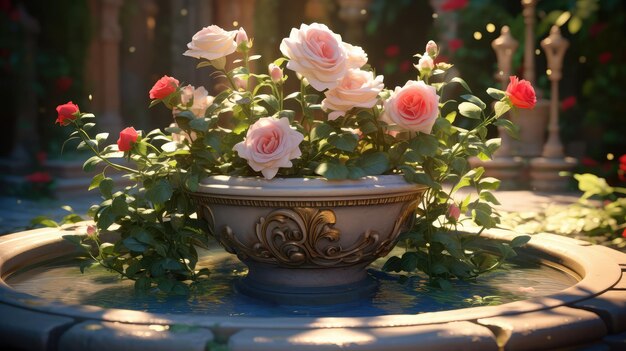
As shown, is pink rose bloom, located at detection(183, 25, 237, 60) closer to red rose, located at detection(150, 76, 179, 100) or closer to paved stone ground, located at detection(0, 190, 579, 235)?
red rose, located at detection(150, 76, 179, 100)

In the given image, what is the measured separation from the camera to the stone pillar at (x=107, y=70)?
331 inches

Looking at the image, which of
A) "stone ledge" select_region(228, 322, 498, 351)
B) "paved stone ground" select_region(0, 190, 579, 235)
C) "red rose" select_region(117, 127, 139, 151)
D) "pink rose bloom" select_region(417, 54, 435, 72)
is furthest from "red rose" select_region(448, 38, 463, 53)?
"stone ledge" select_region(228, 322, 498, 351)

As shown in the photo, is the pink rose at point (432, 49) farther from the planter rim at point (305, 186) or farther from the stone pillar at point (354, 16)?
the stone pillar at point (354, 16)

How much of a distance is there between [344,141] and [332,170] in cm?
16

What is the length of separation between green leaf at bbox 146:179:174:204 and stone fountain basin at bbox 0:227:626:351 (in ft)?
1.76

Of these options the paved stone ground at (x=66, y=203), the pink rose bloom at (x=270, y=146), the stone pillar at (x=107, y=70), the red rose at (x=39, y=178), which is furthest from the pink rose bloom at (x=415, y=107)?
the stone pillar at (x=107, y=70)

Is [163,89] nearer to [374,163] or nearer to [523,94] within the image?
[374,163]

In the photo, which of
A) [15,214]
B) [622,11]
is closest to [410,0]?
[622,11]

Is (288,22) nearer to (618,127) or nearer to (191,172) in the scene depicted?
(618,127)

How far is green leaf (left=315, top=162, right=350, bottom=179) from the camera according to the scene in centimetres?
258

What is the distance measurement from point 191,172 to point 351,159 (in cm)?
54

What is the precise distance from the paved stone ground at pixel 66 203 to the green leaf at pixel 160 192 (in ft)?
9.24

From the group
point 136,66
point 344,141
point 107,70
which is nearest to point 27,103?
point 107,70

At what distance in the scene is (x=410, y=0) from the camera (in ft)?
33.5
